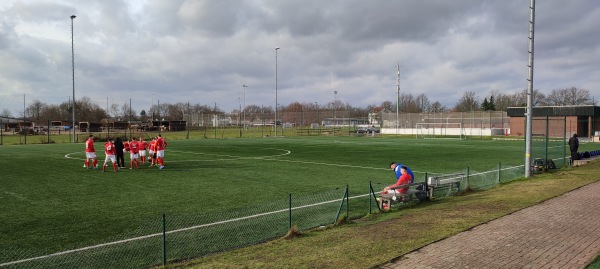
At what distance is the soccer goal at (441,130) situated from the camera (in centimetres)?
6361

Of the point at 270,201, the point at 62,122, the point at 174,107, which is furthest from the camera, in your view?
the point at 174,107

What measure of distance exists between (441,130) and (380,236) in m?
63.3

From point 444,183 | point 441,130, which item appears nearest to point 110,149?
point 444,183

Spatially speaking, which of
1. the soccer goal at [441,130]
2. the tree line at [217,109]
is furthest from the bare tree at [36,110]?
the soccer goal at [441,130]

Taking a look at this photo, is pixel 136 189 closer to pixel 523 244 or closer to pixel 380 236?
pixel 380 236

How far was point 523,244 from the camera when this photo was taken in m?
7.64

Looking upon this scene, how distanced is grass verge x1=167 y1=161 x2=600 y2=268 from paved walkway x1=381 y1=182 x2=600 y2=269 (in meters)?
0.33

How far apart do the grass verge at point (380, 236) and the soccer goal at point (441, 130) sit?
51.9 meters

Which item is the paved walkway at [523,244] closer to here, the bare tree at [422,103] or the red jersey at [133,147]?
the red jersey at [133,147]

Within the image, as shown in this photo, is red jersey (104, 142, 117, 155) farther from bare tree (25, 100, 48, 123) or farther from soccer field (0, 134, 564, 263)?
bare tree (25, 100, 48, 123)

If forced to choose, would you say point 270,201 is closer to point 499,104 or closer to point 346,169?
point 346,169

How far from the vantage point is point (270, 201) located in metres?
12.8

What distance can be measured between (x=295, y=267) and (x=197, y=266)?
1.61 m

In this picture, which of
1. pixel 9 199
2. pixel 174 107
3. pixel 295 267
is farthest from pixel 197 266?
pixel 174 107
